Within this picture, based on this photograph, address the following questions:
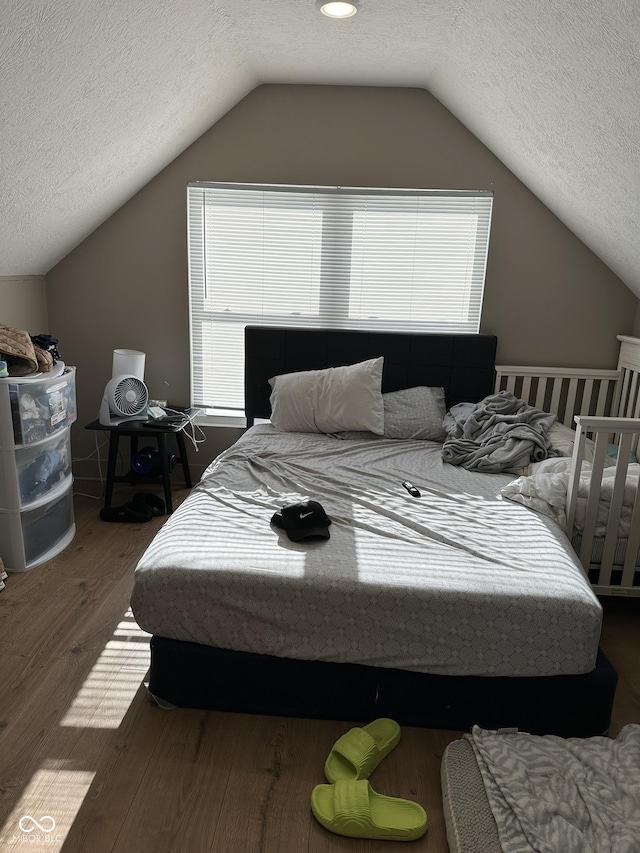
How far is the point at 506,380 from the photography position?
3.80m

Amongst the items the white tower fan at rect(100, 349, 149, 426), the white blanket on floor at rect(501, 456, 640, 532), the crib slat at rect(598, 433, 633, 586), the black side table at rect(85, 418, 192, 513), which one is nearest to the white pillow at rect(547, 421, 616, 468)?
the white blanket on floor at rect(501, 456, 640, 532)

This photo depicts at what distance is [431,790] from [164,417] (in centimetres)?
256

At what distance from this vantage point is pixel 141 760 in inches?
71.6

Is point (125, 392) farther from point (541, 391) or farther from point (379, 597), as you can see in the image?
point (541, 391)

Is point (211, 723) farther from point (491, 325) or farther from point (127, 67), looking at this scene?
point (491, 325)

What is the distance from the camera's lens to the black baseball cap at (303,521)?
2154 millimetres

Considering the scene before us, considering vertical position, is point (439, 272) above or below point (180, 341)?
above

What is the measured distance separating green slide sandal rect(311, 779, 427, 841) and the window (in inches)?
110

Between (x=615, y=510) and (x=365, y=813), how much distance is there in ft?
4.92

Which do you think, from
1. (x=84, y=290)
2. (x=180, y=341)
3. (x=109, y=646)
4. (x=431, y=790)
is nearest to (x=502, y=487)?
(x=431, y=790)

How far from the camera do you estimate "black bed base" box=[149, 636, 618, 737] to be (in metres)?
1.90

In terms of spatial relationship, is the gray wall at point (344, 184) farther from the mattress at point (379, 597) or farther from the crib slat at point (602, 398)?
the mattress at point (379, 597)

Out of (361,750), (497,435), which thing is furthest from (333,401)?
(361,750)

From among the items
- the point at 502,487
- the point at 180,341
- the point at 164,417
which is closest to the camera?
the point at 502,487
